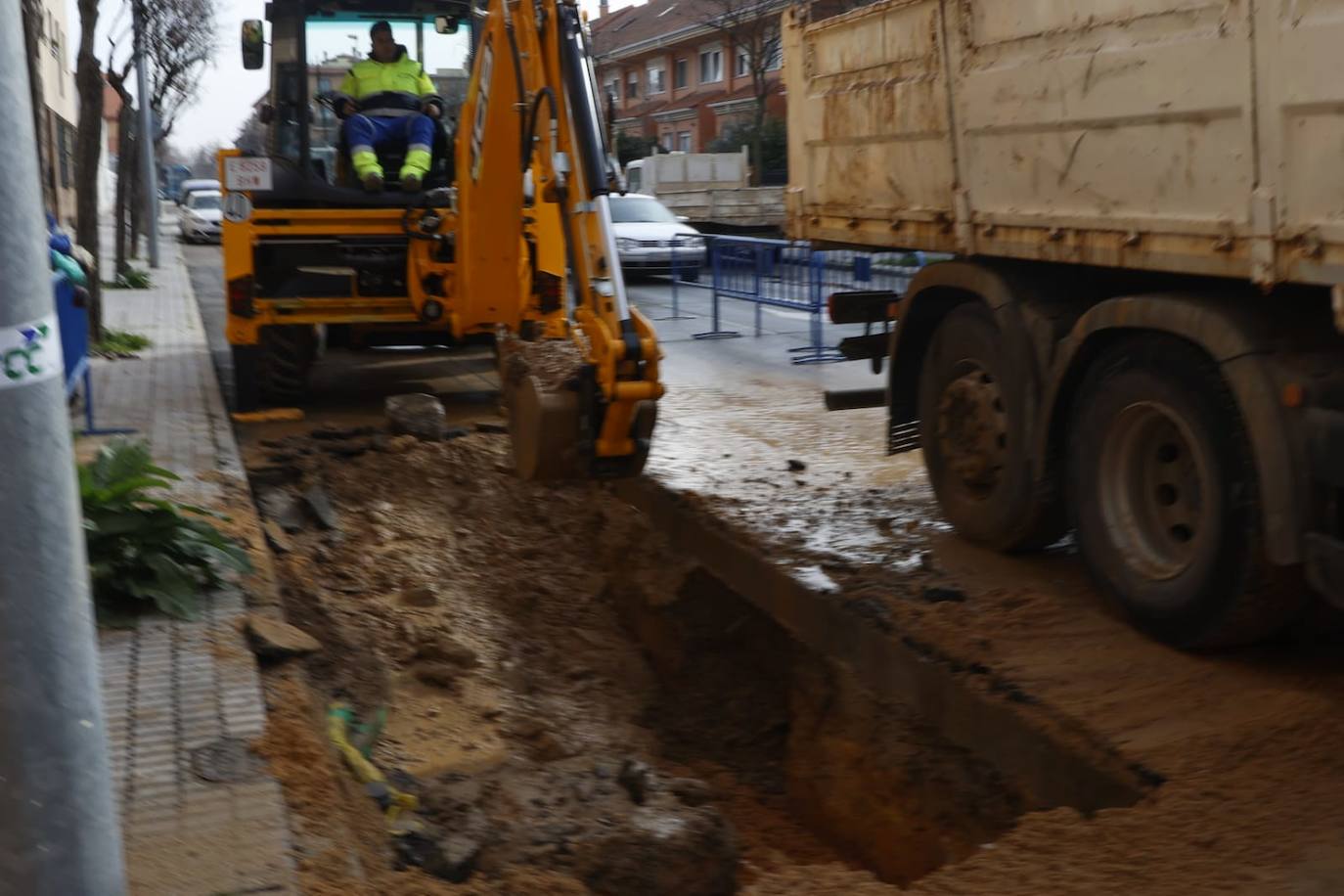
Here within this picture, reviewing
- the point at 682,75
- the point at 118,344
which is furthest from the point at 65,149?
the point at 682,75

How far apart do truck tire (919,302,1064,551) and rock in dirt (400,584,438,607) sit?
2.70 metres

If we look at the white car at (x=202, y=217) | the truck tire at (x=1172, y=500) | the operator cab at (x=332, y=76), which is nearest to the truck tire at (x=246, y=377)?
the operator cab at (x=332, y=76)

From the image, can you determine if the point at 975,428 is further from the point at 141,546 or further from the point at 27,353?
the point at 27,353

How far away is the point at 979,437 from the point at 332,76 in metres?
6.59

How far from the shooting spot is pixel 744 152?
126 ft

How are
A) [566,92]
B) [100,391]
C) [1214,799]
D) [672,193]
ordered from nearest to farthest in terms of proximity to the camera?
[1214,799]
[566,92]
[100,391]
[672,193]

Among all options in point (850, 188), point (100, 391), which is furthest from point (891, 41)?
point (100, 391)

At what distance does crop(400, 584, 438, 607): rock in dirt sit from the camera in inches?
299

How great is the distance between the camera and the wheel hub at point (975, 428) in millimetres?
6715

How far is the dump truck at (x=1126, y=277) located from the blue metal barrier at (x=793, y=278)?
15.8 ft

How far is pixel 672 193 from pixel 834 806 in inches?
1050

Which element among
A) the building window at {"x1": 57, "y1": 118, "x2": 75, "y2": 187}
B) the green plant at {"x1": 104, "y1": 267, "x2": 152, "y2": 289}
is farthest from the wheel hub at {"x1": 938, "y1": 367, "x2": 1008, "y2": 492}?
the building window at {"x1": 57, "y1": 118, "x2": 75, "y2": 187}

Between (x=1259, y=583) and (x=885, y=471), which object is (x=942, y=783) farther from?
(x=885, y=471)

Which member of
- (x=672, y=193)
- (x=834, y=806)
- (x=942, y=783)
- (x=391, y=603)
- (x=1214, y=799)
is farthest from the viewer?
(x=672, y=193)
